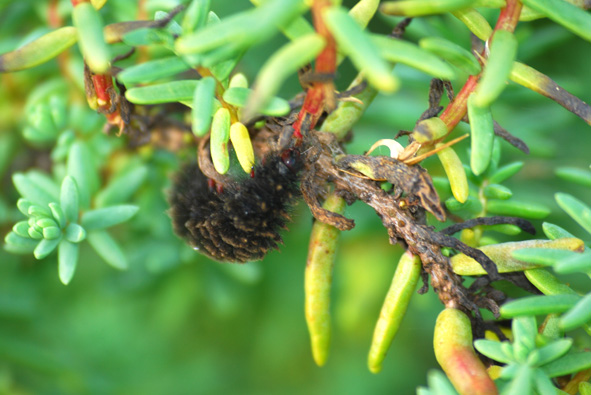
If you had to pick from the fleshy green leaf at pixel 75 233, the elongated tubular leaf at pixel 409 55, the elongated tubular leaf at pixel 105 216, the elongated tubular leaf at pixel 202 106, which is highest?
the elongated tubular leaf at pixel 409 55

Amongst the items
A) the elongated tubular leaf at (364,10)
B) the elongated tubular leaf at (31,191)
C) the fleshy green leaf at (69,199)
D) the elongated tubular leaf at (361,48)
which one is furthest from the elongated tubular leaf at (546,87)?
the elongated tubular leaf at (31,191)

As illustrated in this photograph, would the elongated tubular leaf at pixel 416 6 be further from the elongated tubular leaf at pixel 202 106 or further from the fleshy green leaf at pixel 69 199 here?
the fleshy green leaf at pixel 69 199

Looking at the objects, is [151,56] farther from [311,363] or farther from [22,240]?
[311,363]

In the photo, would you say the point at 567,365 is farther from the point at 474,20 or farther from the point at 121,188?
the point at 121,188

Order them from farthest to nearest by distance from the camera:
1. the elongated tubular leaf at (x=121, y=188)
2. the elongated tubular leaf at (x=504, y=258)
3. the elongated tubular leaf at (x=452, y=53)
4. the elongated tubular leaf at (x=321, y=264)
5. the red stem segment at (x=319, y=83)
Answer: the elongated tubular leaf at (x=121, y=188) → the elongated tubular leaf at (x=321, y=264) → the elongated tubular leaf at (x=504, y=258) → the elongated tubular leaf at (x=452, y=53) → the red stem segment at (x=319, y=83)

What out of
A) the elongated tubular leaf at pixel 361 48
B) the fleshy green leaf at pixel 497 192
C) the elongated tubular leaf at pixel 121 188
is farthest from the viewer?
the elongated tubular leaf at pixel 121 188

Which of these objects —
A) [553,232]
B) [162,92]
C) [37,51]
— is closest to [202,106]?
[162,92]

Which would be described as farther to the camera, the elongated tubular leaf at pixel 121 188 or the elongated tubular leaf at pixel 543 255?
the elongated tubular leaf at pixel 121 188
